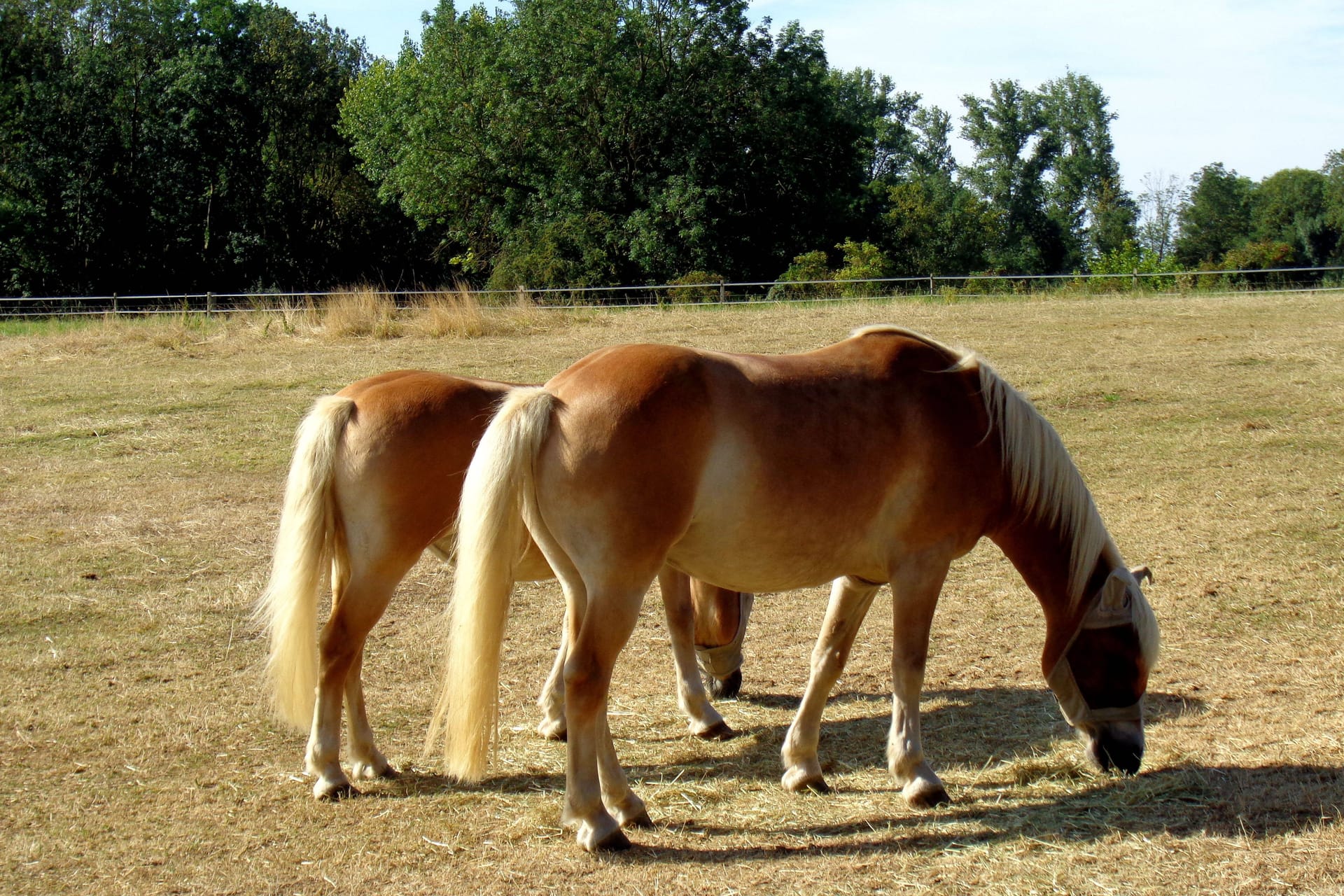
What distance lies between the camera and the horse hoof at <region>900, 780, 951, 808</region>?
13.0 feet

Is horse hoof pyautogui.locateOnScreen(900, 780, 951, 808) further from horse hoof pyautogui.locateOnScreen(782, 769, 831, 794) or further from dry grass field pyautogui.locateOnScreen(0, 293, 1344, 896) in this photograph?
horse hoof pyautogui.locateOnScreen(782, 769, 831, 794)

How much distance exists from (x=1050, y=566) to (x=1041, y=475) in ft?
1.28

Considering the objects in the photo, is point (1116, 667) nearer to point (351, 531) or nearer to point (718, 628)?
point (718, 628)

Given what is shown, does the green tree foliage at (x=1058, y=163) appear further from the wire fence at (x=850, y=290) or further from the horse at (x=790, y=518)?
the horse at (x=790, y=518)

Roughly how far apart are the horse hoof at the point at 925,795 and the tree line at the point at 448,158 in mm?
24665

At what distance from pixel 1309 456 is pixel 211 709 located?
920 centimetres

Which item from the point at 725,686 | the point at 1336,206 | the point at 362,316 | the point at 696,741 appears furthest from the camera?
the point at 1336,206

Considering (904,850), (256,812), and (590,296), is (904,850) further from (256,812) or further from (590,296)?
(590,296)

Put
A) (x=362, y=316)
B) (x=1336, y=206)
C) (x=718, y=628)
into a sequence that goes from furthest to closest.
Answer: (x=1336, y=206) < (x=362, y=316) < (x=718, y=628)

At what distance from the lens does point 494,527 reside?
3.59 m

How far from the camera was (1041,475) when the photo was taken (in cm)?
416

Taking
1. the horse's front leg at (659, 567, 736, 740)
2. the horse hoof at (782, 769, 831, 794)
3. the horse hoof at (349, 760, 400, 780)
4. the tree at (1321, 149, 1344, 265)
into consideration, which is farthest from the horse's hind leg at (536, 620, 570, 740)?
the tree at (1321, 149, 1344, 265)

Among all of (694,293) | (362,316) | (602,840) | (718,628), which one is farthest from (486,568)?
(694,293)

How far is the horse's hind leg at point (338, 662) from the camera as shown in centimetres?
417
